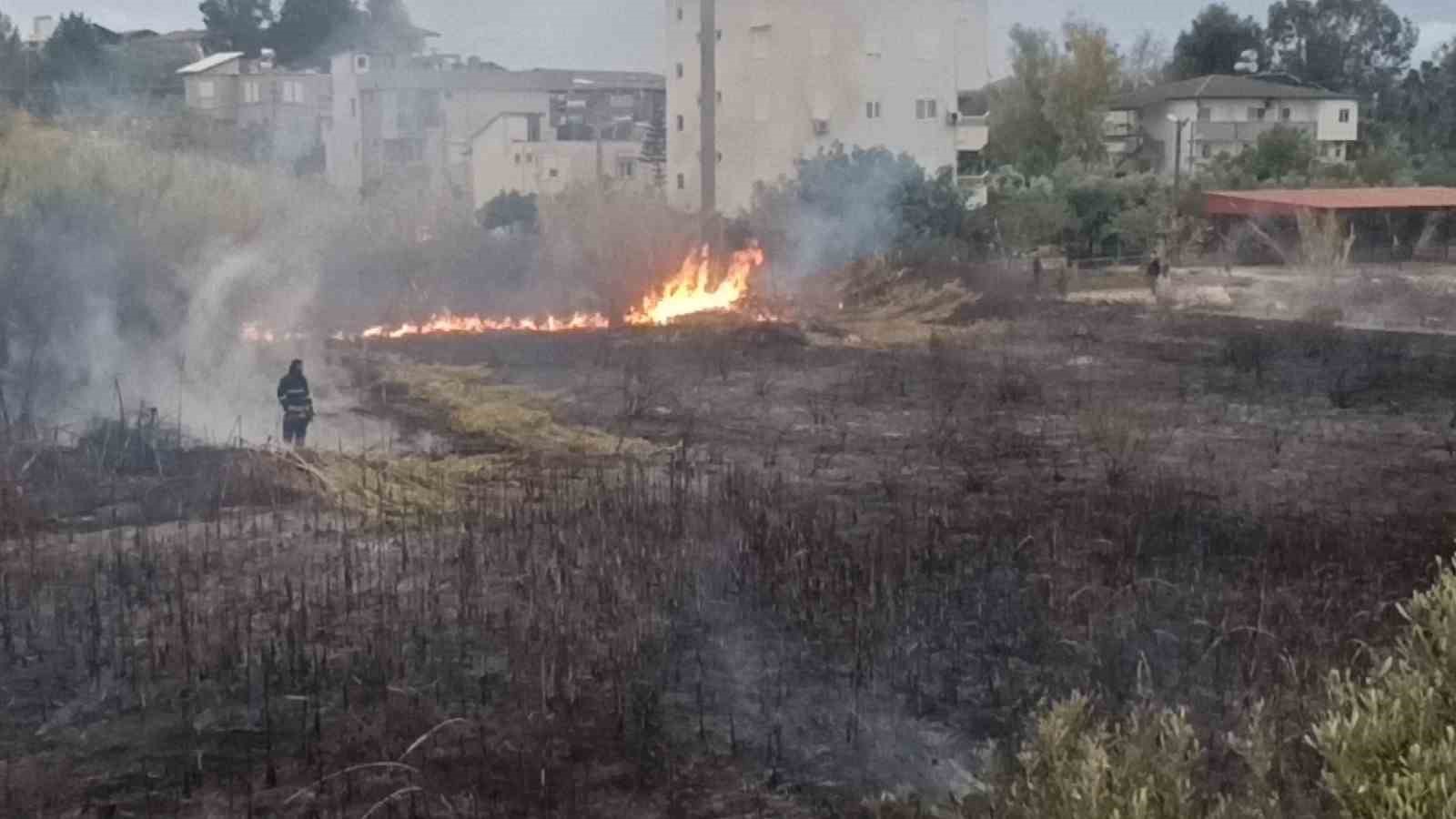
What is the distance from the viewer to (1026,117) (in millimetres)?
62375

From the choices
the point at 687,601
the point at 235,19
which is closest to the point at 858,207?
the point at 235,19

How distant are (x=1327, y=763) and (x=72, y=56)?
42994mm

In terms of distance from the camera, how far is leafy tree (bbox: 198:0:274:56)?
4753 centimetres

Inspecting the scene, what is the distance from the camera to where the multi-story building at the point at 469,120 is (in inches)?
1494

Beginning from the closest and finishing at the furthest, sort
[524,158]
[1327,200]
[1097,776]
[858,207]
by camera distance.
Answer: [1097,776], [858,207], [1327,200], [524,158]

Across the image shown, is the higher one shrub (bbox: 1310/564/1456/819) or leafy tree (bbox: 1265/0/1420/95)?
leafy tree (bbox: 1265/0/1420/95)

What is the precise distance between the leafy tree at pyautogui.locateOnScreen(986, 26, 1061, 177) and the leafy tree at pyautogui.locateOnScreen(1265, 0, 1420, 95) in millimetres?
17341

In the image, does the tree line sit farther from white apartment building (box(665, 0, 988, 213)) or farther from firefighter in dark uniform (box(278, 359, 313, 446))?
firefighter in dark uniform (box(278, 359, 313, 446))

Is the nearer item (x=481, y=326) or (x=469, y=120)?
(x=481, y=326)

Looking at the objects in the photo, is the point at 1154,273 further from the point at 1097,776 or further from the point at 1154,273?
the point at 1097,776

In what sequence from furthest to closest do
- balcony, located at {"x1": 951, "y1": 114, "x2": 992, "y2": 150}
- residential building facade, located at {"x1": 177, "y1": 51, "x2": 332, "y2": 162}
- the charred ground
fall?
balcony, located at {"x1": 951, "y1": 114, "x2": 992, "y2": 150}
residential building facade, located at {"x1": 177, "y1": 51, "x2": 332, "y2": 162}
the charred ground

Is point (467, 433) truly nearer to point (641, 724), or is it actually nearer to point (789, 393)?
point (789, 393)

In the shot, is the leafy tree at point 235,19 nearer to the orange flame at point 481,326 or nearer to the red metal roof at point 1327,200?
the orange flame at point 481,326

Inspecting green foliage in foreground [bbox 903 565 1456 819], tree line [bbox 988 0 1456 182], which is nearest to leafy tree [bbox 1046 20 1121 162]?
tree line [bbox 988 0 1456 182]
